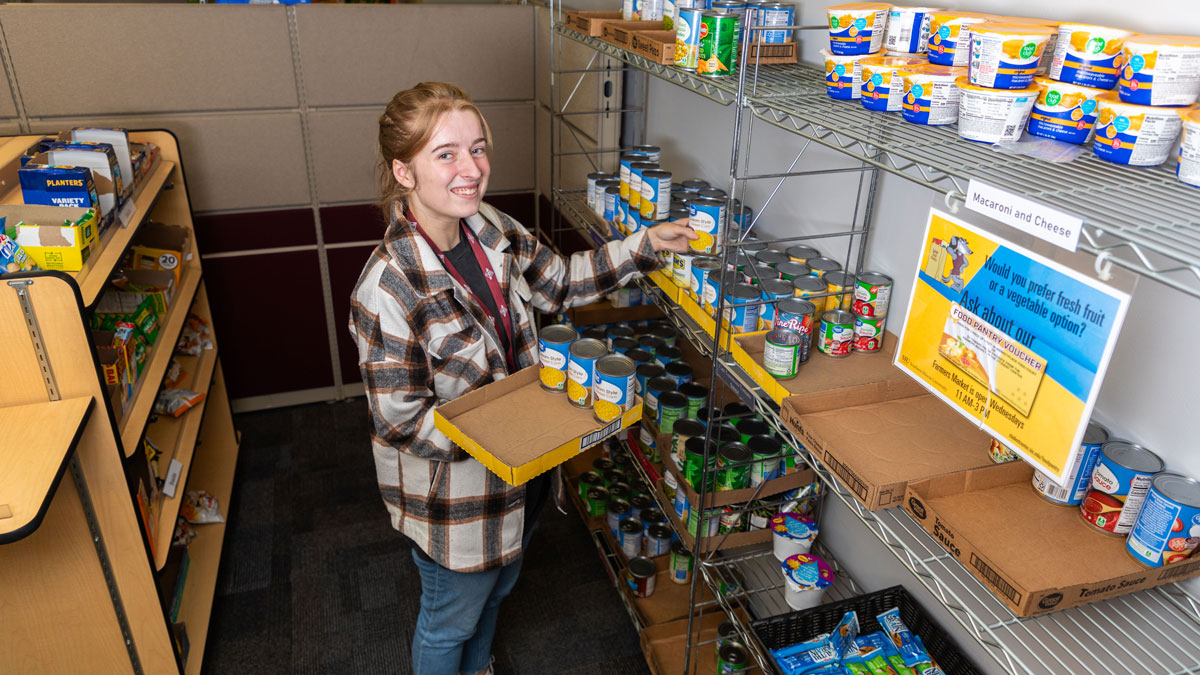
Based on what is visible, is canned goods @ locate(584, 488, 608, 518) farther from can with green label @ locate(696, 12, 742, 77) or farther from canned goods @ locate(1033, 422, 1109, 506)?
canned goods @ locate(1033, 422, 1109, 506)

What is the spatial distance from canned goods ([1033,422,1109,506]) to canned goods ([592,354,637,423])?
0.78m

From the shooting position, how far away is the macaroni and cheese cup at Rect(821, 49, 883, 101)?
51.6 inches

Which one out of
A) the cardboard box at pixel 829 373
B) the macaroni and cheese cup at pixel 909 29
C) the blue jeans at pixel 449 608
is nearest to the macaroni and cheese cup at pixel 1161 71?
the macaroni and cheese cup at pixel 909 29

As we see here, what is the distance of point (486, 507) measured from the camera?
5.92 ft

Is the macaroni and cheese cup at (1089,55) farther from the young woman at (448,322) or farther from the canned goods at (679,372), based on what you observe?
the canned goods at (679,372)

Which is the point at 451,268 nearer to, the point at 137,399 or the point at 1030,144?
the point at 137,399

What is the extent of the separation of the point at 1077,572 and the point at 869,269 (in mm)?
816

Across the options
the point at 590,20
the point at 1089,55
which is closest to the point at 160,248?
the point at 590,20

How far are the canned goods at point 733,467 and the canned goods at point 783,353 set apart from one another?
42cm

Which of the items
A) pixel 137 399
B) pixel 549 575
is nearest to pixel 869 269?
pixel 549 575

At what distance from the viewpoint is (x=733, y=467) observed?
184 cm

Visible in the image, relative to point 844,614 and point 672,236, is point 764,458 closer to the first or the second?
A: point 844,614

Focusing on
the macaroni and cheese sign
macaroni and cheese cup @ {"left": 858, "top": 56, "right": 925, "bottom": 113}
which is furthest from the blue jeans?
macaroni and cheese cup @ {"left": 858, "top": 56, "right": 925, "bottom": 113}

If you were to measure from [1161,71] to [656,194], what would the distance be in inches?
45.7
